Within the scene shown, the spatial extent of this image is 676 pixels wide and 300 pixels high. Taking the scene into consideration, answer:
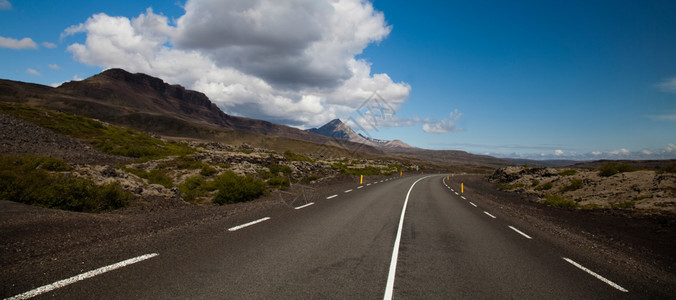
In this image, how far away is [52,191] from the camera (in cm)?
796

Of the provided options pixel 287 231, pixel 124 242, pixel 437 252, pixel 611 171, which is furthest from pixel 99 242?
pixel 611 171

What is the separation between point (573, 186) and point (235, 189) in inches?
905

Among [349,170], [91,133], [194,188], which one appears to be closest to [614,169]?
[349,170]

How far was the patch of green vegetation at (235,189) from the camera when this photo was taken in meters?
12.5

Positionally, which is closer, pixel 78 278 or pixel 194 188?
pixel 78 278

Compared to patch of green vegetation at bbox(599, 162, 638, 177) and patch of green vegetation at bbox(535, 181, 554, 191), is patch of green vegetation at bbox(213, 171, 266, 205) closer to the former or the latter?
patch of green vegetation at bbox(535, 181, 554, 191)

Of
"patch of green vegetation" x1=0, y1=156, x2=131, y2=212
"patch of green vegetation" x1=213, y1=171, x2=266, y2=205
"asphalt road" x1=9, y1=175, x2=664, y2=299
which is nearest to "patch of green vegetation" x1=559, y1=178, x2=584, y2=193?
"asphalt road" x1=9, y1=175, x2=664, y2=299

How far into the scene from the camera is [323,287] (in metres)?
3.94

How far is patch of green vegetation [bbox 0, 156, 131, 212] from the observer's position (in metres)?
7.56

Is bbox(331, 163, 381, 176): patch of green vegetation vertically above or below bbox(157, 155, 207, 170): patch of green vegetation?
below

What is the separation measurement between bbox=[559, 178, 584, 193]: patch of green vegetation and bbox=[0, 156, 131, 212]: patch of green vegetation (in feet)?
86.3

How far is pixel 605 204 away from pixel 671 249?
8.77 metres

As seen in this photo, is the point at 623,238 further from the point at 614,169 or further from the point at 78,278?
the point at 614,169

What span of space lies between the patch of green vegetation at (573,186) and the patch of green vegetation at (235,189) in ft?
70.2
